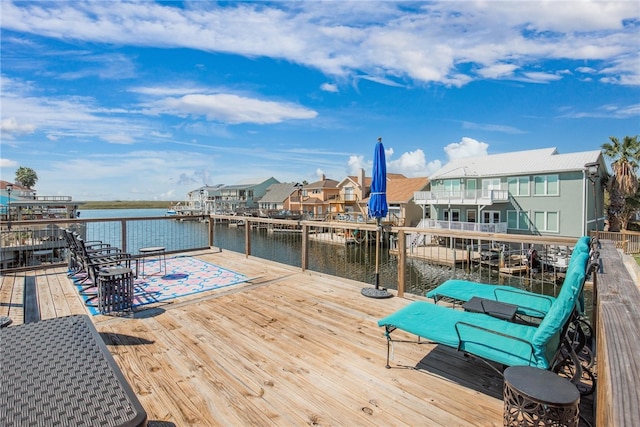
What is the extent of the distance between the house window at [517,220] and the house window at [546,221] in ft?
1.64

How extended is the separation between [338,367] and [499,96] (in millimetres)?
25089

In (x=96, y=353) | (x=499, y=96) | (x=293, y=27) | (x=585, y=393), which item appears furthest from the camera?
(x=499, y=96)

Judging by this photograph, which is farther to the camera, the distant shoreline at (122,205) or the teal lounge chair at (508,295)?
the distant shoreline at (122,205)

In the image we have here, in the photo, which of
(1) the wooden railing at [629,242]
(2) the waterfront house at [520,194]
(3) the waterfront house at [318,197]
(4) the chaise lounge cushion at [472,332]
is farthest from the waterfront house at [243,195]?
(4) the chaise lounge cushion at [472,332]

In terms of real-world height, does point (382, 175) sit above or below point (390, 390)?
above

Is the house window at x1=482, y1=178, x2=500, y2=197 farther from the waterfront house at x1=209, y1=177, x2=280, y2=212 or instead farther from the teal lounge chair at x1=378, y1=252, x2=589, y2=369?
the waterfront house at x1=209, y1=177, x2=280, y2=212

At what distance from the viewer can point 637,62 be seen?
11.7 metres

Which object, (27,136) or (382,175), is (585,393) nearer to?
(382,175)

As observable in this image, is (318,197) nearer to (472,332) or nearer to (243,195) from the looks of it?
(243,195)

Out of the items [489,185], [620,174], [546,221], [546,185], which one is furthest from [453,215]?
[620,174]

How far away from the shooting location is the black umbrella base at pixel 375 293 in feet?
15.0

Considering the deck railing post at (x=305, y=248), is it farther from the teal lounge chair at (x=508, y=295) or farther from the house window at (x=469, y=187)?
the house window at (x=469, y=187)

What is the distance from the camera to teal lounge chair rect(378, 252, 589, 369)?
2.00 m

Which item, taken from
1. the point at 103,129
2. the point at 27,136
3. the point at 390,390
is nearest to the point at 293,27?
the point at 390,390
